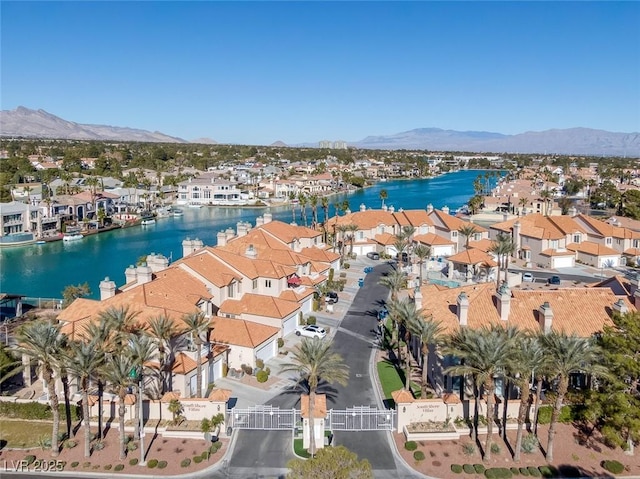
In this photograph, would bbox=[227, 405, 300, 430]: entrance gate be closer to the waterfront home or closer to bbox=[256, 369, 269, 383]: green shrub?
bbox=[256, 369, 269, 383]: green shrub

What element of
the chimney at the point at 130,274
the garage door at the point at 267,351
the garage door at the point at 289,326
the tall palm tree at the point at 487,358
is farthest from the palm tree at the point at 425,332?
the chimney at the point at 130,274

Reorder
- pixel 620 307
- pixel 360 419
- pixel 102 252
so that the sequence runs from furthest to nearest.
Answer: pixel 102 252 → pixel 620 307 → pixel 360 419

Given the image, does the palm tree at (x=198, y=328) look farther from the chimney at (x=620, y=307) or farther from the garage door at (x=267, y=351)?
the chimney at (x=620, y=307)

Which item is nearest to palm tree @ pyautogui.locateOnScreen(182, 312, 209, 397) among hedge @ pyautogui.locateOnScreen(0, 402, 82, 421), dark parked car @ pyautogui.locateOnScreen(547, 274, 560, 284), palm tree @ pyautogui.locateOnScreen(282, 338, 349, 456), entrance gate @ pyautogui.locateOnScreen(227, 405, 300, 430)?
entrance gate @ pyautogui.locateOnScreen(227, 405, 300, 430)

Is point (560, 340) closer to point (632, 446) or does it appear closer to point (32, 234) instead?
point (632, 446)

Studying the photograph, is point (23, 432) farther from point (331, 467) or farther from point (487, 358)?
point (487, 358)

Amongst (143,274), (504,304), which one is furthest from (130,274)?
(504,304)
